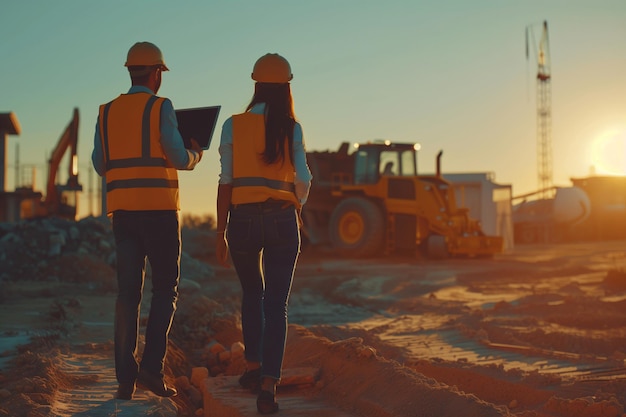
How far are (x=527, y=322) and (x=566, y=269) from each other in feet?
34.6

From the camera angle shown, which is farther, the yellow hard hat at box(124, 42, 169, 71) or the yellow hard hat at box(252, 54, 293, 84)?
the yellow hard hat at box(124, 42, 169, 71)

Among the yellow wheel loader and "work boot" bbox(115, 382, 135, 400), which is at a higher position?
the yellow wheel loader

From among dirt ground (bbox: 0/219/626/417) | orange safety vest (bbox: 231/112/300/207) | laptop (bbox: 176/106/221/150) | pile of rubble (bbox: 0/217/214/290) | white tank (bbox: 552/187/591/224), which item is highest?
white tank (bbox: 552/187/591/224)

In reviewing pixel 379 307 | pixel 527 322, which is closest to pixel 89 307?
pixel 379 307

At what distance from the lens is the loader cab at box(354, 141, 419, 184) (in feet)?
76.7

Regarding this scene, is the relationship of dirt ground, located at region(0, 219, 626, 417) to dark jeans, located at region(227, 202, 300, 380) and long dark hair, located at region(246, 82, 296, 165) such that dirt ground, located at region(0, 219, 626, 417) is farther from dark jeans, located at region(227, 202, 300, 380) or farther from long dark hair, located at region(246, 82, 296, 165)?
long dark hair, located at region(246, 82, 296, 165)

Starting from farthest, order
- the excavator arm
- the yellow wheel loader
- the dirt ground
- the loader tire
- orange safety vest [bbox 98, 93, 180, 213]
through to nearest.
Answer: the excavator arm
the loader tire
the yellow wheel loader
the dirt ground
orange safety vest [bbox 98, 93, 180, 213]

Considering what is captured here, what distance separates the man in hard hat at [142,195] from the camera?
4695mm

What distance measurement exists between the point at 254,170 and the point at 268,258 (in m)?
0.46

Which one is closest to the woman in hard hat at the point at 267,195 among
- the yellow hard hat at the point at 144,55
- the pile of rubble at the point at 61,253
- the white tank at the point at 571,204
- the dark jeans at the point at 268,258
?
the dark jeans at the point at 268,258

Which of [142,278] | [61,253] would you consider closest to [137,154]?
[142,278]

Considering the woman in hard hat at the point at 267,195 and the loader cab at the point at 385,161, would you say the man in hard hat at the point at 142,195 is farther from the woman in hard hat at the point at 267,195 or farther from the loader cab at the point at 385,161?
the loader cab at the point at 385,161

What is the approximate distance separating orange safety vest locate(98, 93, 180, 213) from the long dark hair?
52 centimetres

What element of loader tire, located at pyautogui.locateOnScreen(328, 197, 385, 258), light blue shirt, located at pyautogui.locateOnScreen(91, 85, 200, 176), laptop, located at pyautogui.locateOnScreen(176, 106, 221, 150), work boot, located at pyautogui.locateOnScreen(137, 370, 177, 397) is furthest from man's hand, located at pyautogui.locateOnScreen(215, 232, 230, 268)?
loader tire, located at pyautogui.locateOnScreen(328, 197, 385, 258)
